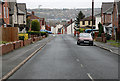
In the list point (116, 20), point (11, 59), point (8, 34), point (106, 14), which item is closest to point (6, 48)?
point (11, 59)

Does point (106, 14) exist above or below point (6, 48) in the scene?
above

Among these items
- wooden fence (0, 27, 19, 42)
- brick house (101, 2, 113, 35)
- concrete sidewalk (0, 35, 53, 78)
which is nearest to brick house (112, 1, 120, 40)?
brick house (101, 2, 113, 35)

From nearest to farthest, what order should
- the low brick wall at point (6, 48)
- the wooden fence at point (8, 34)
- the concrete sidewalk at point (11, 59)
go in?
the concrete sidewalk at point (11, 59), the low brick wall at point (6, 48), the wooden fence at point (8, 34)

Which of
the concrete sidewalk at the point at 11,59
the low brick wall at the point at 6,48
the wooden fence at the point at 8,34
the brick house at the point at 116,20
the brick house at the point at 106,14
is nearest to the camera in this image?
the concrete sidewalk at the point at 11,59

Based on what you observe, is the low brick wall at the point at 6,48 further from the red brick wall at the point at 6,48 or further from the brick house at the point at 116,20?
the brick house at the point at 116,20

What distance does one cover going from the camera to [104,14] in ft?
218

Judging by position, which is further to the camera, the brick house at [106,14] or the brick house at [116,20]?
the brick house at [106,14]

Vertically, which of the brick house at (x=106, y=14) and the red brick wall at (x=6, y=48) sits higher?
the brick house at (x=106, y=14)

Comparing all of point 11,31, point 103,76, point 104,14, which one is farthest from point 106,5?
point 103,76

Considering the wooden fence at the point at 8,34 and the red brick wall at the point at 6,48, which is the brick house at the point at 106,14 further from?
the red brick wall at the point at 6,48

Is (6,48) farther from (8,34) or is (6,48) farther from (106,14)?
(106,14)

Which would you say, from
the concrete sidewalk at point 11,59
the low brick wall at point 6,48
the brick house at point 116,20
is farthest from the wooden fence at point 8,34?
the brick house at point 116,20

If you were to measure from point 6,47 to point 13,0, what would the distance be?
3940 centimetres

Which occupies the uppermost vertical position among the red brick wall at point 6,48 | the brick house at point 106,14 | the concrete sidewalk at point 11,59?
the brick house at point 106,14
